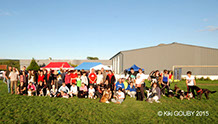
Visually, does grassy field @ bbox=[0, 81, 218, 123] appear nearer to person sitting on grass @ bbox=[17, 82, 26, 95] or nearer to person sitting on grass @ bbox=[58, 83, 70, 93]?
person sitting on grass @ bbox=[58, 83, 70, 93]

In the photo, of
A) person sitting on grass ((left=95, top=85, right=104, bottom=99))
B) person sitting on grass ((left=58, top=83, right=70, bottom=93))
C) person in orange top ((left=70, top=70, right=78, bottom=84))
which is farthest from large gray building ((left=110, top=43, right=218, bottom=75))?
person sitting on grass ((left=58, top=83, right=70, bottom=93))

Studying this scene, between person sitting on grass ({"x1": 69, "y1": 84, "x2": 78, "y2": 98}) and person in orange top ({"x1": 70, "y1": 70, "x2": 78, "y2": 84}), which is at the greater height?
person in orange top ({"x1": 70, "y1": 70, "x2": 78, "y2": 84})

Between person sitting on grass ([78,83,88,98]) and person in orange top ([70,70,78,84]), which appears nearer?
person sitting on grass ([78,83,88,98])

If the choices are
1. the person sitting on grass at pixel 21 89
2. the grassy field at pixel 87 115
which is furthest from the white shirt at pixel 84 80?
the person sitting on grass at pixel 21 89

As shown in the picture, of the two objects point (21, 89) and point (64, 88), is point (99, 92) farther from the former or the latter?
point (21, 89)

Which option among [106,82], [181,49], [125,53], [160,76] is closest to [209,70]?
[181,49]

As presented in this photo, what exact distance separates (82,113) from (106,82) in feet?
13.8

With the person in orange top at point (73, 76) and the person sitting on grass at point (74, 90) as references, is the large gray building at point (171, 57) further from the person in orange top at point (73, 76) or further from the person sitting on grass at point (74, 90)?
the person sitting on grass at point (74, 90)

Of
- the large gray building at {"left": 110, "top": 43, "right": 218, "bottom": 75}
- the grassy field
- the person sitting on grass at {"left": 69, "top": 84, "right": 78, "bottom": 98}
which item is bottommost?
the grassy field

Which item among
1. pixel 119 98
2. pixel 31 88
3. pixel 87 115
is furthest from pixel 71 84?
pixel 87 115

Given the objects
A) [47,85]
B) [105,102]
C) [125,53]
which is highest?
[125,53]

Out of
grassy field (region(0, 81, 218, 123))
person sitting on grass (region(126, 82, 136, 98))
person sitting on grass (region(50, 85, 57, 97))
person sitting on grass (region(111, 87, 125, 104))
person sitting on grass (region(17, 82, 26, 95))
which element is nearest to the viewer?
grassy field (region(0, 81, 218, 123))

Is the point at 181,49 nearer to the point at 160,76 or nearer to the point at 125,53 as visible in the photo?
the point at 125,53

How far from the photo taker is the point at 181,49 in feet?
91.8
